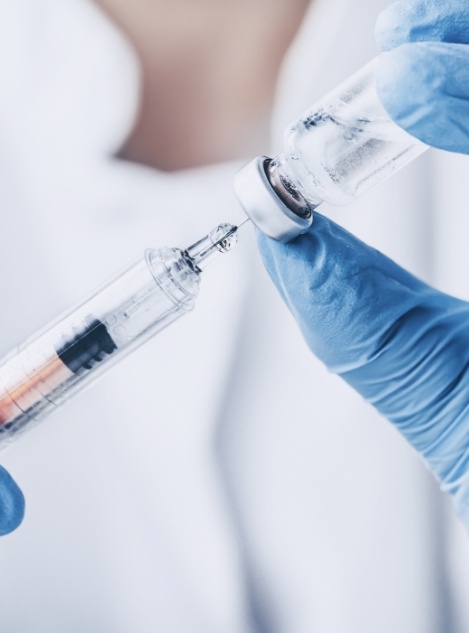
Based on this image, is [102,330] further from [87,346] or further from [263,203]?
[263,203]

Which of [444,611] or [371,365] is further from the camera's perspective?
[444,611]

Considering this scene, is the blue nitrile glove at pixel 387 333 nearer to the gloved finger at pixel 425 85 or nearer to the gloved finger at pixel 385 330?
the gloved finger at pixel 385 330

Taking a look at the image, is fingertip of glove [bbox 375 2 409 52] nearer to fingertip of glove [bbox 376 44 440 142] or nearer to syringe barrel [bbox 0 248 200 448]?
fingertip of glove [bbox 376 44 440 142]

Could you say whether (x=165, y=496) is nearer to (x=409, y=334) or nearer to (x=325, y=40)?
(x=409, y=334)

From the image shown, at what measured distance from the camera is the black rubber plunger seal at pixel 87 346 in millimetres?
832

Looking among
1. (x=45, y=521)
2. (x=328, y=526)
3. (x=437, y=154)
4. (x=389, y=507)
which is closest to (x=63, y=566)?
(x=45, y=521)

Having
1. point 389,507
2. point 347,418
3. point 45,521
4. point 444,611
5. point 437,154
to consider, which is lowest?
point 444,611

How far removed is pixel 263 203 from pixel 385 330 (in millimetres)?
274

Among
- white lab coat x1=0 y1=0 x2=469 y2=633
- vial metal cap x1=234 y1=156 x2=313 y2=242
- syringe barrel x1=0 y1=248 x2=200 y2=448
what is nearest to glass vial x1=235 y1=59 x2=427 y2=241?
vial metal cap x1=234 y1=156 x2=313 y2=242

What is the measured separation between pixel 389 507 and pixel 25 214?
78cm

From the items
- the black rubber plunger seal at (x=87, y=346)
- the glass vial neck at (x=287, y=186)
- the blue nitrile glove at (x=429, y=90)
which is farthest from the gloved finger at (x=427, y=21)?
the black rubber plunger seal at (x=87, y=346)

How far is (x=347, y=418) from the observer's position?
1230 millimetres

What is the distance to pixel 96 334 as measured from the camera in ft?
2.73

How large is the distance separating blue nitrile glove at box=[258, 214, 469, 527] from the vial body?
0.09 metres
